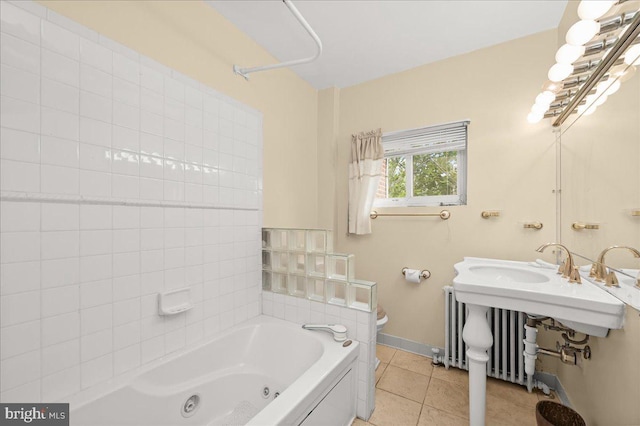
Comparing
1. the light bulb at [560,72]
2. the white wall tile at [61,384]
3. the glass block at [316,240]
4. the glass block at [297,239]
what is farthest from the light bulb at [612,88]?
the white wall tile at [61,384]

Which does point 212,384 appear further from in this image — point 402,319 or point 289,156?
point 289,156

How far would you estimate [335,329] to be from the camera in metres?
1.53

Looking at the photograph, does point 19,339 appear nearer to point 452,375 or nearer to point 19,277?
point 19,277

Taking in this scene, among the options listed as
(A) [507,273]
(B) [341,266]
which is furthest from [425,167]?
(B) [341,266]

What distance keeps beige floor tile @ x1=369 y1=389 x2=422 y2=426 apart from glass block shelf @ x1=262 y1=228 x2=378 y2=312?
26.2 inches

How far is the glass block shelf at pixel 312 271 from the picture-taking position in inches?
63.1

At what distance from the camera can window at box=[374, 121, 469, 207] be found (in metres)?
2.19

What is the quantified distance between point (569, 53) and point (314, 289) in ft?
5.94

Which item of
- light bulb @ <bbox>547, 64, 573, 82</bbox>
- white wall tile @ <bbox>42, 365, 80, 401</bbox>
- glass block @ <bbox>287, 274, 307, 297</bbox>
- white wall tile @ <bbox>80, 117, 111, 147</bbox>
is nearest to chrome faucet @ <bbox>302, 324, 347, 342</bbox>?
glass block @ <bbox>287, 274, 307, 297</bbox>

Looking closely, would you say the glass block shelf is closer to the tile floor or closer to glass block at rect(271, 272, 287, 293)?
glass block at rect(271, 272, 287, 293)

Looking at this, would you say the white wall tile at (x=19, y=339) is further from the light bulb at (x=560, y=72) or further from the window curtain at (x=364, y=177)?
the light bulb at (x=560, y=72)

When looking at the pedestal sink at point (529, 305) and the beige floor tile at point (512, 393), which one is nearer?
the pedestal sink at point (529, 305)

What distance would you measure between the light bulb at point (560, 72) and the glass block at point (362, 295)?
1.47 meters

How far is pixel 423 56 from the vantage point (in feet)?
7.14
